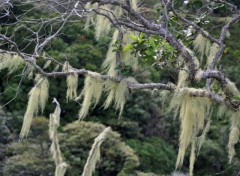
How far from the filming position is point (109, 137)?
8664 millimetres

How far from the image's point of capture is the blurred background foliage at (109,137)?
8352 millimetres

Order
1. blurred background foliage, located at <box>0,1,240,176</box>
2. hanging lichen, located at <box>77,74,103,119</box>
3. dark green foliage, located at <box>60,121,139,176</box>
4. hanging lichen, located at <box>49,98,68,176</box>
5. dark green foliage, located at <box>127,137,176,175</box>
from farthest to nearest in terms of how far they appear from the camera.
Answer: dark green foliage, located at <box>127,137,176,175</box> < dark green foliage, located at <box>60,121,139,176</box> < blurred background foliage, located at <box>0,1,240,176</box> < hanging lichen, located at <box>77,74,103,119</box> < hanging lichen, located at <box>49,98,68,176</box>

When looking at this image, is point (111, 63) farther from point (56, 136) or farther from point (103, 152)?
point (103, 152)

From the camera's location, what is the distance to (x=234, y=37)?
9.24 metres

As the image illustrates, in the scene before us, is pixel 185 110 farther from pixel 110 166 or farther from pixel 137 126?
pixel 137 126

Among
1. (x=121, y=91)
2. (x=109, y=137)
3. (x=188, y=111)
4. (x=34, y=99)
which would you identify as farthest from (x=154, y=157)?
(x=188, y=111)

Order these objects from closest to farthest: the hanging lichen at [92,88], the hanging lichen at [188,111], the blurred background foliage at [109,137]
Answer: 1. the hanging lichen at [188,111]
2. the hanging lichen at [92,88]
3. the blurred background foliage at [109,137]

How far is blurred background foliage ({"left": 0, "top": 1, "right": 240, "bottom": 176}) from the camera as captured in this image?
8.35 meters

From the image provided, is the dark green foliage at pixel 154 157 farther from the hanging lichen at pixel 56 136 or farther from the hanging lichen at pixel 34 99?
the hanging lichen at pixel 56 136

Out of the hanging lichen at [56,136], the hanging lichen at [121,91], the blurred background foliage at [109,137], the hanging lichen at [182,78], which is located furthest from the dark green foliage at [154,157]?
the hanging lichen at [56,136]

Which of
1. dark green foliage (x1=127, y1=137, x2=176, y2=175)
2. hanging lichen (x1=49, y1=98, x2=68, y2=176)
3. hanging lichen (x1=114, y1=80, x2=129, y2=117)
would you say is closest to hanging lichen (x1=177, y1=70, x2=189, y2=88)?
hanging lichen (x1=114, y1=80, x2=129, y2=117)

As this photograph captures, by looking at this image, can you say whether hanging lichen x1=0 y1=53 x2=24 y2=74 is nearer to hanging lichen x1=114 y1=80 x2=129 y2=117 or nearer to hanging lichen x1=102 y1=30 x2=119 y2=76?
hanging lichen x1=102 y1=30 x2=119 y2=76

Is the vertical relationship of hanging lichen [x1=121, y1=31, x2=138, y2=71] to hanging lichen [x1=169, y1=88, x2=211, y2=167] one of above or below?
above

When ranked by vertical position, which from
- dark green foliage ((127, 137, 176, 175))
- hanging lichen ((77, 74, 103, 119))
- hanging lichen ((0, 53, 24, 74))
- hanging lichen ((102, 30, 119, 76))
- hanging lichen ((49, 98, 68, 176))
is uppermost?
hanging lichen ((102, 30, 119, 76))
